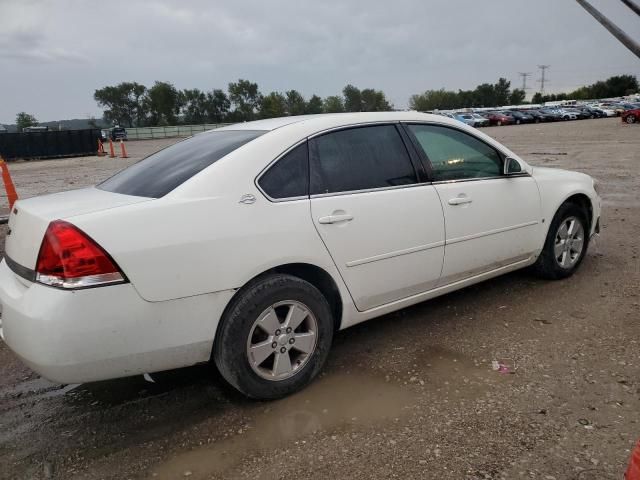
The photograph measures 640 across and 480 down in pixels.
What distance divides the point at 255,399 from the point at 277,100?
336 feet

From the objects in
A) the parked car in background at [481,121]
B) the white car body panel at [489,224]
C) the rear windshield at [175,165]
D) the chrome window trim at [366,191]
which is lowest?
the white car body panel at [489,224]

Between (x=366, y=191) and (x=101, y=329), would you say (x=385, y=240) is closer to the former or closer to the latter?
(x=366, y=191)

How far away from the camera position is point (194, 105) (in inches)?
3836

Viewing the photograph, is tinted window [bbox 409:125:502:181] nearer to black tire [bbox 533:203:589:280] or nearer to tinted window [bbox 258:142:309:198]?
black tire [bbox 533:203:589:280]

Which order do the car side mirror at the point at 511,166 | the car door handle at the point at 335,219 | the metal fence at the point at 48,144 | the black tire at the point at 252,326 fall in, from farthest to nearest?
the metal fence at the point at 48,144 < the car side mirror at the point at 511,166 < the car door handle at the point at 335,219 < the black tire at the point at 252,326

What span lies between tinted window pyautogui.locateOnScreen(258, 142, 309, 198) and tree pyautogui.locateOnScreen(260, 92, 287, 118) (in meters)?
94.7

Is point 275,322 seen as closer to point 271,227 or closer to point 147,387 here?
point 271,227

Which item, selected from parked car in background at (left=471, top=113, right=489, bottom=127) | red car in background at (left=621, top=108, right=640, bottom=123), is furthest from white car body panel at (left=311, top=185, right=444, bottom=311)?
parked car in background at (left=471, top=113, right=489, bottom=127)

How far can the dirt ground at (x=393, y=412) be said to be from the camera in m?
2.24

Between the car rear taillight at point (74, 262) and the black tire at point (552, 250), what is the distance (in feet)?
11.3

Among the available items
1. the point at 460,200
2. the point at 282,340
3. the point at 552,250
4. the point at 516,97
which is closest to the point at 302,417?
the point at 282,340

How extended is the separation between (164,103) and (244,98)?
656 inches

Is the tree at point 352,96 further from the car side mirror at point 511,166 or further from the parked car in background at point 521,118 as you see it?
the car side mirror at point 511,166

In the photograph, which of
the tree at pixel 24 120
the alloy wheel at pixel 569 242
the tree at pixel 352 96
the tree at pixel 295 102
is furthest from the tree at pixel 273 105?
the alloy wheel at pixel 569 242
